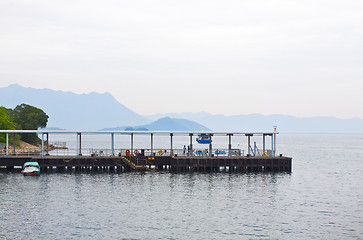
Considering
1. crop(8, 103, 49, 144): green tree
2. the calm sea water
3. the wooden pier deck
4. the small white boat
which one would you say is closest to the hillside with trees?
crop(8, 103, 49, 144): green tree

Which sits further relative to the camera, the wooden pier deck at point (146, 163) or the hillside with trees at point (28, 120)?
the hillside with trees at point (28, 120)

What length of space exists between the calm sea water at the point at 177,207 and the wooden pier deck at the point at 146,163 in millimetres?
5309

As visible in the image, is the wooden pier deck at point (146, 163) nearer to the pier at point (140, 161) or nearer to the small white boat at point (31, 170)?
the pier at point (140, 161)

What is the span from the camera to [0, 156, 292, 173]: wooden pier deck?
2968 inches

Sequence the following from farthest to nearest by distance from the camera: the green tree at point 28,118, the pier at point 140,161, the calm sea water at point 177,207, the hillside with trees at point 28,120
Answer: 1. the green tree at point 28,118
2. the hillside with trees at point 28,120
3. the pier at point 140,161
4. the calm sea water at point 177,207

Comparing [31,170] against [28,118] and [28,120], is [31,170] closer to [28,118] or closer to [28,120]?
[28,120]

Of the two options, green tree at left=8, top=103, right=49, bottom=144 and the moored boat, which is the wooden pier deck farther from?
green tree at left=8, top=103, right=49, bottom=144

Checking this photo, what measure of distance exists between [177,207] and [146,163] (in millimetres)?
31043

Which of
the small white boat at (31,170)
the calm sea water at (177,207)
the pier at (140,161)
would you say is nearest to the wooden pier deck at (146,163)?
the pier at (140,161)

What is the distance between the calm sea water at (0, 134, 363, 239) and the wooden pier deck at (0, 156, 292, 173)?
531 centimetres

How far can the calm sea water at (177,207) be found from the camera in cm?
3759

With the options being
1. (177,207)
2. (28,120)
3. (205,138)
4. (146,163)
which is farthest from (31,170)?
(28,120)

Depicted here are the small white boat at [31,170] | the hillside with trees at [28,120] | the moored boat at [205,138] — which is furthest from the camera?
the hillside with trees at [28,120]

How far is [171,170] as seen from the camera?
78312mm
